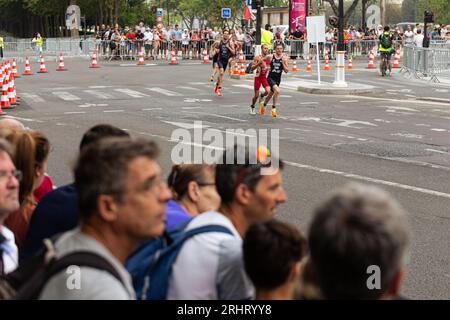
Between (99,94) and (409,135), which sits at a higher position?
(99,94)

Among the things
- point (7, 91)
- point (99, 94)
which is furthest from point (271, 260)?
point (99, 94)

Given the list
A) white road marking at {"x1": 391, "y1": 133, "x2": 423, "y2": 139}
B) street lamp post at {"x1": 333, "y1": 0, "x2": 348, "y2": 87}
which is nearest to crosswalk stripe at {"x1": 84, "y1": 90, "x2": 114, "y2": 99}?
street lamp post at {"x1": 333, "y1": 0, "x2": 348, "y2": 87}

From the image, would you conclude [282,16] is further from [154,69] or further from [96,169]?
[96,169]

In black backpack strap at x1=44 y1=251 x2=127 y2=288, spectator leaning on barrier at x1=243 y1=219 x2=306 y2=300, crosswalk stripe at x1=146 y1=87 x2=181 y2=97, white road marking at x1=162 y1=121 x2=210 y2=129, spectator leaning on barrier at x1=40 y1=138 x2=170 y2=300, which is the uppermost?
spectator leaning on barrier at x1=40 y1=138 x2=170 y2=300

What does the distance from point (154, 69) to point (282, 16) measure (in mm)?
41250

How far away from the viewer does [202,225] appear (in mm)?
3668

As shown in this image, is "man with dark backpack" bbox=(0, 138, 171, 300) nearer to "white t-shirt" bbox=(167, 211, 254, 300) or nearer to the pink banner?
"white t-shirt" bbox=(167, 211, 254, 300)

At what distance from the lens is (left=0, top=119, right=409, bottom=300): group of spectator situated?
7.54 feet

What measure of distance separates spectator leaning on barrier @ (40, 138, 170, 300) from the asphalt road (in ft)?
1.47

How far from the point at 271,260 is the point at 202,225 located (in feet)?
1.79

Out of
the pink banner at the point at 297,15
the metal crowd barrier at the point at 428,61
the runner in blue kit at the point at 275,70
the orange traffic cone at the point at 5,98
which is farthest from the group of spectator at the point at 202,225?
the pink banner at the point at 297,15

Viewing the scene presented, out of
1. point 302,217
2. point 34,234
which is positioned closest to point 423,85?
point 302,217

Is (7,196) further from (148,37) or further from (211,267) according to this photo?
(148,37)

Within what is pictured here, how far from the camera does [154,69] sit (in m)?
37.6
